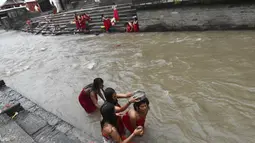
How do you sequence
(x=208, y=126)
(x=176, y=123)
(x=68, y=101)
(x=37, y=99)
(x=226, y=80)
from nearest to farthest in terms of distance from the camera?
(x=208, y=126), (x=176, y=123), (x=226, y=80), (x=68, y=101), (x=37, y=99)

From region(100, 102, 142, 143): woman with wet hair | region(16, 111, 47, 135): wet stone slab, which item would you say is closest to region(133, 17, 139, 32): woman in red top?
region(16, 111, 47, 135): wet stone slab

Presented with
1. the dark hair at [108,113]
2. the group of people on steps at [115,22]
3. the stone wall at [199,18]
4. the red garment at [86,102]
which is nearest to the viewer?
the dark hair at [108,113]

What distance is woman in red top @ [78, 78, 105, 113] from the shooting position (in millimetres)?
4350

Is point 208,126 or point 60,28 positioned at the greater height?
point 60,28

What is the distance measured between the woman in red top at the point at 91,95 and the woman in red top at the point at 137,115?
1044mm

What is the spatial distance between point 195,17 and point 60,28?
41.3ft

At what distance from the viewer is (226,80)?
536 centimetres

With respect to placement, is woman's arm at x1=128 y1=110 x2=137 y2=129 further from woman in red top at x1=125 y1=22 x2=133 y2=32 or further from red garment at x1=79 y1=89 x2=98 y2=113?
woman in red top at x1=125 y1=22 x2=133 y2=32

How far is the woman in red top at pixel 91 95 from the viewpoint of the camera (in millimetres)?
4350

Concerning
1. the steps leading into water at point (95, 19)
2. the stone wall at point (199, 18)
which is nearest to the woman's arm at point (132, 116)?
the stone wall at point (199, 18)

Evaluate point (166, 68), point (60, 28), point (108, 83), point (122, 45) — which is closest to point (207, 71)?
point (166, 68)

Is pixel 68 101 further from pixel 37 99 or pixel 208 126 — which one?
pixel 208 126

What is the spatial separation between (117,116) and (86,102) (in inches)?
62.4

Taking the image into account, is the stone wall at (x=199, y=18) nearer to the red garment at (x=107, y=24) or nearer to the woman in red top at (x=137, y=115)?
the red garment at (x=107, y=24)
